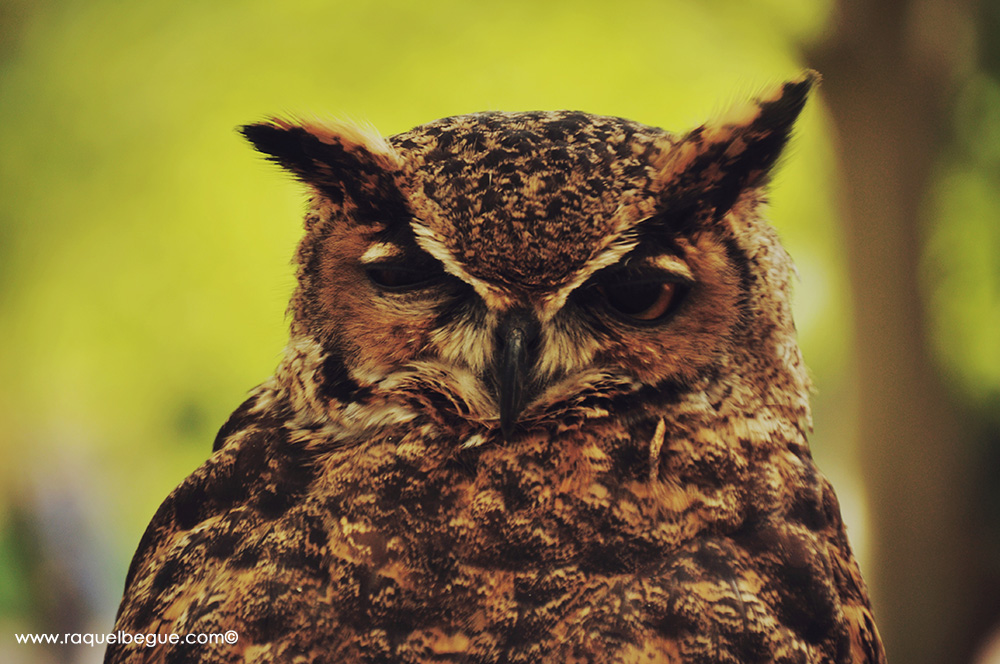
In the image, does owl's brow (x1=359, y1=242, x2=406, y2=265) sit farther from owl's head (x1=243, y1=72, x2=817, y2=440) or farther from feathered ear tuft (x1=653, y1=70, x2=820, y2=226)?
feathered ear tuft (x1=653, y1=70, x2=820, y2=226)

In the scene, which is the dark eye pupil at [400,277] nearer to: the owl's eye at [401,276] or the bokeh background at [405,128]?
the owl's eye at [401,276]

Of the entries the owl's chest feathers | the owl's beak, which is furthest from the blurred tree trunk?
the owl's beak

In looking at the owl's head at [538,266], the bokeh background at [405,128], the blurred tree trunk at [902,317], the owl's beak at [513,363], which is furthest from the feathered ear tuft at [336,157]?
the blurred tree trunk at [902,317]

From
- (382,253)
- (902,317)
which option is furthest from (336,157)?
(902,317)

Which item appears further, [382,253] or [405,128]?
[405,128]

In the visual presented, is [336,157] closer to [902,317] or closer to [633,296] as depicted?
[633,296]

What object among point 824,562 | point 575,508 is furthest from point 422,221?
point 824,562

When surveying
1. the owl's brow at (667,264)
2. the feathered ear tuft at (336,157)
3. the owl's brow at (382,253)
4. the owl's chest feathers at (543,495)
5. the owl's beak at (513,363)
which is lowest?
the owl's chest feathers at (543,495)
